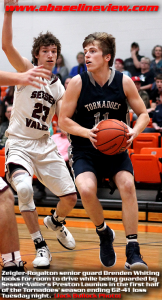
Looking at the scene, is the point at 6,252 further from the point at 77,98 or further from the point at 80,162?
the point at 77,98

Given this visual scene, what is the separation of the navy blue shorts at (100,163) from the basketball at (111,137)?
0.82 ft

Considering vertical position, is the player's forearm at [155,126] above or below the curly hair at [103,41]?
above

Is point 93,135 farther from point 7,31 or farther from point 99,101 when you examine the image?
point 7,31

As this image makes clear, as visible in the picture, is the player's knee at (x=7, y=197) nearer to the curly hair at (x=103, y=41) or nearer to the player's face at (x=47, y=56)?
the curly hair at (x=103, y=41)

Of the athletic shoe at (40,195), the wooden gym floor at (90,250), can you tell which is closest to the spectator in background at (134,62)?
the athletic shoe at (40,195)

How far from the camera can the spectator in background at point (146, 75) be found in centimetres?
916

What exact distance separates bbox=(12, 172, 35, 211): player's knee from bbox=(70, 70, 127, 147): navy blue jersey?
60cm

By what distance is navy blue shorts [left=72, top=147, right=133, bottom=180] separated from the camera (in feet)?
11.1

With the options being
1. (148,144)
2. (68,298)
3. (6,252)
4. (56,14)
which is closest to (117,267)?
(68,298)

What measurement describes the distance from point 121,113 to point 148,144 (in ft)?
12.2

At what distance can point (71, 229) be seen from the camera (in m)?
5.59

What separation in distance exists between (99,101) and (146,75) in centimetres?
615

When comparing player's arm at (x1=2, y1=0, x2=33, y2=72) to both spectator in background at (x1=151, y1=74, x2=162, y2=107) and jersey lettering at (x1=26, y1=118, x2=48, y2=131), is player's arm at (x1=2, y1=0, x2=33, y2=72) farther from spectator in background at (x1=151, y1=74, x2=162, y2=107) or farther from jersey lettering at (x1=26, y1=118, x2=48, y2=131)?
spectator in background at (x1=151, y1=74, x2=162, y2=107)

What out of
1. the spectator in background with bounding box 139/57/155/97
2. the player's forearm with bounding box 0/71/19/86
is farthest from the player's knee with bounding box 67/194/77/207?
the spectator in background with bounding box 139/57/155/97
